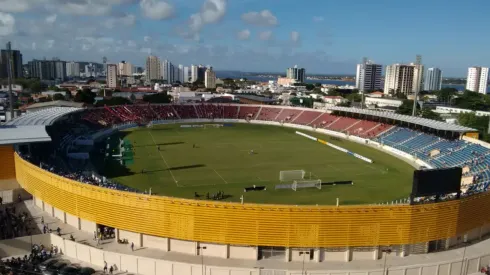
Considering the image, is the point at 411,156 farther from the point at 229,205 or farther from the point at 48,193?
the point at 48,193

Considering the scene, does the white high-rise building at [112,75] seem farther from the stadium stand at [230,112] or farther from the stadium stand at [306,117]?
the stadium stand at [306,117]

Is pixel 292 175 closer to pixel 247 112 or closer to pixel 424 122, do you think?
pixel 424 122

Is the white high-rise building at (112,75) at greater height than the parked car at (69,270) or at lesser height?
greater

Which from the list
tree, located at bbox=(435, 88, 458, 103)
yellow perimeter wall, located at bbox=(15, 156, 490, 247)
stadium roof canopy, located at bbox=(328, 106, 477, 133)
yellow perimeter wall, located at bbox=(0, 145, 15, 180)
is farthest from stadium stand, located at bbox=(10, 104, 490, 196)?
tree, located at bbox=(435, 88, 458, 103)

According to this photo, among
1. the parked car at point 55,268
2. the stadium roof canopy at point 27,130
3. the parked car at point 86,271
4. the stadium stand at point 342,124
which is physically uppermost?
the stadium roof canopy at point 27,130

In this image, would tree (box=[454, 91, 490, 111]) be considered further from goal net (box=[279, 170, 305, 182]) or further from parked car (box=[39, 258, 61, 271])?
parked car (box=[39, 258, 61, 271])

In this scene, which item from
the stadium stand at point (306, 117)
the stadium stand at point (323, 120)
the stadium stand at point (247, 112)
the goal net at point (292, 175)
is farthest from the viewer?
the stadium stand at point (247, 112)

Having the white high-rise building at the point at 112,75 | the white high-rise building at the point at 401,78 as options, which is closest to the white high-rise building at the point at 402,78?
the white high-rise building at the point at 401,78

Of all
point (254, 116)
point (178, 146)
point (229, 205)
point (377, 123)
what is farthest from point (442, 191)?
point (254, 116)
